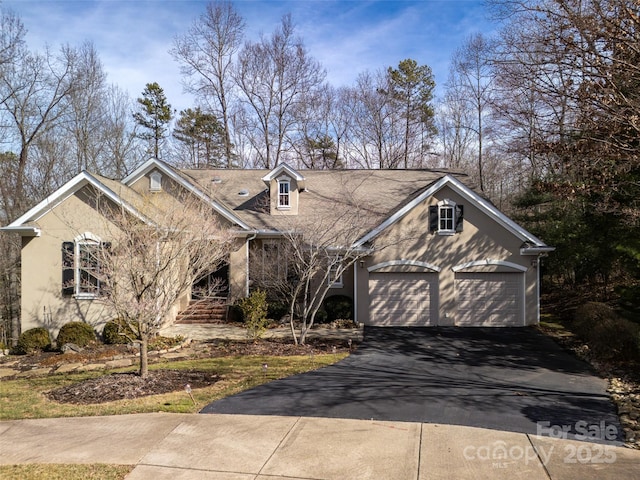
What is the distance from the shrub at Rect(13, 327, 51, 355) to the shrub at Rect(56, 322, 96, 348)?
22.3 inches

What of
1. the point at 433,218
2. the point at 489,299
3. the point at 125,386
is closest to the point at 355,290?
the point at 433,218

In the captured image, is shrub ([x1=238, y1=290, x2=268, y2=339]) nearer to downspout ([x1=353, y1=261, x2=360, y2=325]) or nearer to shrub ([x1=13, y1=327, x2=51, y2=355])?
downspout ([x1=353, y1=261, x2=360, y2=325])

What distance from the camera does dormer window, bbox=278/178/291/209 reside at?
20.3 meters

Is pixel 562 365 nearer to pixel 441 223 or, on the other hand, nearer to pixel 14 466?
pixel 441 223

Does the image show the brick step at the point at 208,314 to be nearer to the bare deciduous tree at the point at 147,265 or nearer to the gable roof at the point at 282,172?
the gable roof at the point at 282,172

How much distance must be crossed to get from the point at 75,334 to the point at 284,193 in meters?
9.84

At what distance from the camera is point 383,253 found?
56.5ft

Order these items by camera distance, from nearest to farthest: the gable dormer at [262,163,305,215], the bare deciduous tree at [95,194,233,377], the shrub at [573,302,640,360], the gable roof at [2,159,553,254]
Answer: the bare deciduous tree at [95,194,233,377] < the shrub at [573,302,640,360] < the gable roof at [2,159,553,254] < the gable dormer at [262,163,305,215]

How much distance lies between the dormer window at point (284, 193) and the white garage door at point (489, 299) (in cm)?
796

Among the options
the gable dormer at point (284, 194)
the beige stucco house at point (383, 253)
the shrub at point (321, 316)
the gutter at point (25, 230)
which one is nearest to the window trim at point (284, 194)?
the gable dormer at point (284, 194)

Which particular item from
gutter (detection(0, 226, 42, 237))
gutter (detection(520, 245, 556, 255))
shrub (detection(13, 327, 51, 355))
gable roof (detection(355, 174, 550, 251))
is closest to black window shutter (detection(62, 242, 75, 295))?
gutter (detection(0, 226, 42, 237))

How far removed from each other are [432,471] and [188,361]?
8467 millimetres

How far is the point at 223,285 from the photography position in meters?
19.3

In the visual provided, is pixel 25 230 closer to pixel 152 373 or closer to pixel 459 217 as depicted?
pixel 152 373
